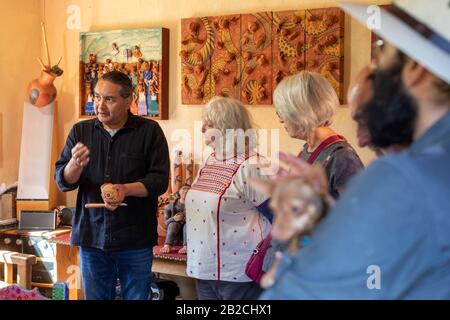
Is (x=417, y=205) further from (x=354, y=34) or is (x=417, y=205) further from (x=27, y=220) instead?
(x=27, y=220)

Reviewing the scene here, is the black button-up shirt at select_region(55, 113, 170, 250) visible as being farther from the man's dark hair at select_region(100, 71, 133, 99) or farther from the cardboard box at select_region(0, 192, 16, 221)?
the cardboard box at select_region(0, 192, 16, 221)

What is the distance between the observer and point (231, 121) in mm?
2422

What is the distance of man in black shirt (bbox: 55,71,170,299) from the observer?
2.42m

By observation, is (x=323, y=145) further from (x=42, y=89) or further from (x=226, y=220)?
(x=42, y=89)

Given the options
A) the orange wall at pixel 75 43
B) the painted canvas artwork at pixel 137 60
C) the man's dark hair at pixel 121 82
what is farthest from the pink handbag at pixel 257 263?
the painted canvas artwork at pixel 137 60

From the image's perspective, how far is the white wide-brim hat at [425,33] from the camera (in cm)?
79

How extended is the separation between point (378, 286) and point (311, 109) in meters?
1.32

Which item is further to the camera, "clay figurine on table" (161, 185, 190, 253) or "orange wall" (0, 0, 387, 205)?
"orange wall" (0, 0, 387, 205)

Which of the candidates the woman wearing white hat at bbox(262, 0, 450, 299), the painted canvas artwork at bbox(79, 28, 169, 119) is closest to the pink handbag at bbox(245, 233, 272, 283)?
the woman wearing white hat at bbox(262, 0, 450, 299)

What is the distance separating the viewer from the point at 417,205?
75cm

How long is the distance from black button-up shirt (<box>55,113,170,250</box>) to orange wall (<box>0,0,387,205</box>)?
1178mm

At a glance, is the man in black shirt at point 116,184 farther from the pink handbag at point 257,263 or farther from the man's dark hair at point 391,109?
the man's dark hair at point 391,109

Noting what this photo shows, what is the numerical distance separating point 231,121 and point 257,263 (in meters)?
0.55

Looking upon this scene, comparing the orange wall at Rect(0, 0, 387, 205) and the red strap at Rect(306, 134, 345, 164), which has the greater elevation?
the orange wall at Rect(0, 0, 387, 205)
